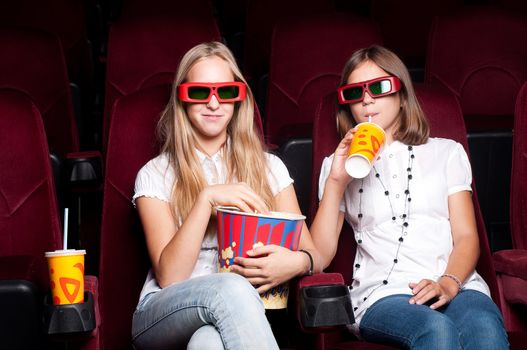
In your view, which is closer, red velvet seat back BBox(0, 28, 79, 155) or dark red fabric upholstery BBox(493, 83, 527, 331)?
dark red fabric upholstery BBox(493, 83, 527, 331)

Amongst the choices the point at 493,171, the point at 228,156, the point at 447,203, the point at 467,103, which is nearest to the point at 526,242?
the point at 447,203

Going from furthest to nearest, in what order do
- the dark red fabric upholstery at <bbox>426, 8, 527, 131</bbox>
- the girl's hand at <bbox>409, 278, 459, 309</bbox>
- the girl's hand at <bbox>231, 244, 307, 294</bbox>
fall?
the dark red fabric upholstery at <bbox>426, 8, 527, 131</bbox>
the girl's hand at <bbox>409, 278, 459, 309</bbox>
the girl's hand at <bbox>231, 244, 307, 294</bbox>

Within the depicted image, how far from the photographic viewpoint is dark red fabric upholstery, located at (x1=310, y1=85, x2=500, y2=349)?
5.65ft

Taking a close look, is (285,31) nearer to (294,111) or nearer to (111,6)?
(294,111)

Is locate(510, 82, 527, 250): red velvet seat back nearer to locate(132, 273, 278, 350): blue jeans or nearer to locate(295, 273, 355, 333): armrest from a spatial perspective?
locate(295, 273, 355, 333): armrest

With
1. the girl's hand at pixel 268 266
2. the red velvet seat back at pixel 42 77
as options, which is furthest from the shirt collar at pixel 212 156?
the red velvet seat back at pixel 42 77

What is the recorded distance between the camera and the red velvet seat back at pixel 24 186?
1643mm

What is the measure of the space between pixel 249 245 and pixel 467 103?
1359 millimetres

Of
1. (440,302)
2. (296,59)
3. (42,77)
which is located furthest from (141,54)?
(440,302)

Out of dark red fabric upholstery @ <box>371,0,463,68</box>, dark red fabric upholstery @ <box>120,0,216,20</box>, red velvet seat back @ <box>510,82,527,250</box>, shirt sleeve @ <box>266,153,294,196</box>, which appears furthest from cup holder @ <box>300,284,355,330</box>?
dark red fabric upholstery @ <box>371,0,463,68</box>

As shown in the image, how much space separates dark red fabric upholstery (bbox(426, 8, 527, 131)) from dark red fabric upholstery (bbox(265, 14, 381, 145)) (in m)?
0.24

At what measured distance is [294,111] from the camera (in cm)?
254

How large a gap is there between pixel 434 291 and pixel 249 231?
0.39 metres

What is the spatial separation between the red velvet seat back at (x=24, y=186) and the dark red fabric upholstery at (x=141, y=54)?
0.77 meters
